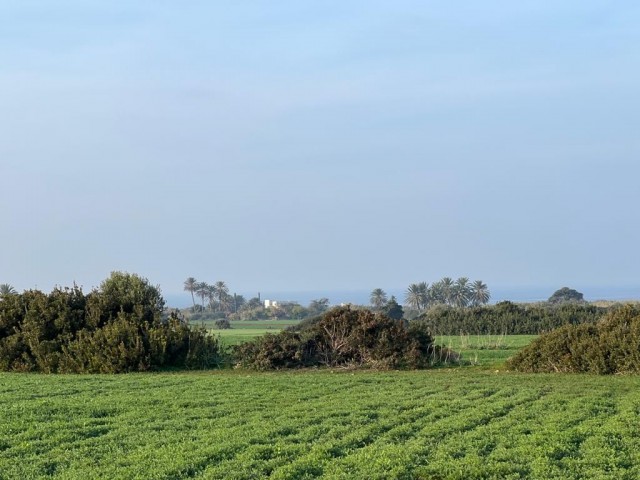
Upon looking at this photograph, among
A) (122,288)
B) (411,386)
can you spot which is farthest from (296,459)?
(122,288)

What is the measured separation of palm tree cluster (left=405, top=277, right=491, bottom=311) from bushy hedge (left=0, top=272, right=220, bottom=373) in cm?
10184

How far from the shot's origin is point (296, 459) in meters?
10.9

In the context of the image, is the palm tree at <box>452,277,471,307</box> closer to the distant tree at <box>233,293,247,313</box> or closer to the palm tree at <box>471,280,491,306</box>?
the palm tree at <box>471,280,491,306</box>

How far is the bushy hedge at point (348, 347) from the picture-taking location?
2838 cm

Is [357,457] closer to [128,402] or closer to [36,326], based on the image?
[128,402]

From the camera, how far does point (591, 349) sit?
24.6m

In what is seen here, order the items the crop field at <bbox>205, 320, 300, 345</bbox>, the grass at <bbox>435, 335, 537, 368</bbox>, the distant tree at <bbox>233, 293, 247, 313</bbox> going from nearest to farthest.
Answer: the grass at <bbox>435, 335, 537, 368</bbox>
the crop field at <bbox>205, 320, 300, 345</bbox>
the distant tree at <bbox>233, 293, 247, 313</bbox>

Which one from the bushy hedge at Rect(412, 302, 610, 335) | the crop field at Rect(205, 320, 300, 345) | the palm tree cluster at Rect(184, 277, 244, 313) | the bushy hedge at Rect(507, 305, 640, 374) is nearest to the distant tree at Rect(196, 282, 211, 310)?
the palm tree cluster at Rect(184, 277, 244, 313)

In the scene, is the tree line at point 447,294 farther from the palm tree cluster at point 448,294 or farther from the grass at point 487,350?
the grass at point 487,350

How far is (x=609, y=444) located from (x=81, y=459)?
7.41 metres

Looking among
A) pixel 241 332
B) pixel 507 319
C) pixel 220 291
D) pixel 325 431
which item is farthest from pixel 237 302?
pixel 325 431

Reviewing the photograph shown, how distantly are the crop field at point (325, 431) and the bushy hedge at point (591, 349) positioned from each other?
4.17m

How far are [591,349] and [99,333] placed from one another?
661 inches

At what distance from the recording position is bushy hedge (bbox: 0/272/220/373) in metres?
28.8
